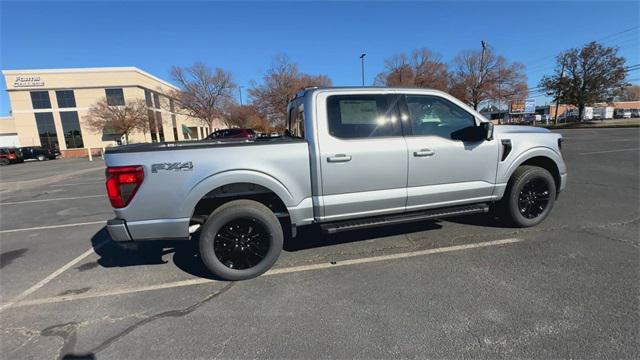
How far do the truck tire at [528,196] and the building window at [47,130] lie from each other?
57.7 meters

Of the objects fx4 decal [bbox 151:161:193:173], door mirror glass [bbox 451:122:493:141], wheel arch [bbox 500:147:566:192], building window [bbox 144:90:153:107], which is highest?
building window [bbox 144:90:153:107]

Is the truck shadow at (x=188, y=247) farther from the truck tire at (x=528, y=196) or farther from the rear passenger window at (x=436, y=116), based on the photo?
Result: the rear passenger window at (x=436, y=116)

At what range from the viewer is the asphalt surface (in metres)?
2.32

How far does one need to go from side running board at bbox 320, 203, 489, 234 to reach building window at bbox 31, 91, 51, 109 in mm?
57728

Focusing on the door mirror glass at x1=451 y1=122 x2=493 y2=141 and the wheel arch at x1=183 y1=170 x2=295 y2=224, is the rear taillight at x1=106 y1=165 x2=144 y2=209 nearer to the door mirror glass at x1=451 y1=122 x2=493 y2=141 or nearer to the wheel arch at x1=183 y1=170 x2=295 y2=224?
the wheel arch at x1=183 y1=170 x2=295 y2=224

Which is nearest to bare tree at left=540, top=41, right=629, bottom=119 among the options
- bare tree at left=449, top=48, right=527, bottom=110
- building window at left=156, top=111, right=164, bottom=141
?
bare tree at left=449, top=48, right=527, bottom=110

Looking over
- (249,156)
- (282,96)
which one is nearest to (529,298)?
(249,156)

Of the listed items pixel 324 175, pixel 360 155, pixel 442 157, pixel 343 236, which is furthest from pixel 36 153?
pixel 442 157

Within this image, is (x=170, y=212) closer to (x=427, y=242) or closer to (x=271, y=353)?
(x=271, y=353)

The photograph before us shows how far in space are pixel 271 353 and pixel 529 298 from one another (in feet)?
→ 7.74

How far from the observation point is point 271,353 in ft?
7.45

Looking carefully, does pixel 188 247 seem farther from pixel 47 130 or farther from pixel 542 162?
pixel 47 130

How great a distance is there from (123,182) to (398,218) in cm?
305

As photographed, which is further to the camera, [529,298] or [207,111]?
[207,111]
